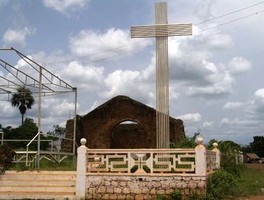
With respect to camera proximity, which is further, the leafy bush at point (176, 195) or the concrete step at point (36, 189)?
the concrete step at point (36, 189)

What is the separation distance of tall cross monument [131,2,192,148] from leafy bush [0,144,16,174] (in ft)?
15.9

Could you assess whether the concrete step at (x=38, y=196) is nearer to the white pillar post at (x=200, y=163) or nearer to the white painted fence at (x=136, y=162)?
the white painted fence at (x=136, y=162)

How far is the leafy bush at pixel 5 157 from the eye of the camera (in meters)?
12.9

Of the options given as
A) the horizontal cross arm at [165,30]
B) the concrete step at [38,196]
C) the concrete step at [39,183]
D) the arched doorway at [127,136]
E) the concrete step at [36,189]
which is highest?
the horizontal cross arm at [165,30]

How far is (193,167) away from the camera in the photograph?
36.5 ft

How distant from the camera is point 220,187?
12102mm

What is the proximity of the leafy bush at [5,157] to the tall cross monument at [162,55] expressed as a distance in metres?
4.86

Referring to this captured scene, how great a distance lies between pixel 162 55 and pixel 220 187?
17.1ft

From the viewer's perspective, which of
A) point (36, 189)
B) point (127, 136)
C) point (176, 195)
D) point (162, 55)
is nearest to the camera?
point (176, 195)

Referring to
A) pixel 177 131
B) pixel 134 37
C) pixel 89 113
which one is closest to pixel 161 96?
pixel 134 37

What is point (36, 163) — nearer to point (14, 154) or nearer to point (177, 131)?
point (14, 154)

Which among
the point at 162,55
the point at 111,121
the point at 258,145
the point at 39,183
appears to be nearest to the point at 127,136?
the point at 111,121

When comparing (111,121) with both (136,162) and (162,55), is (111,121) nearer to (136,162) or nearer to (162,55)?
(162,55)

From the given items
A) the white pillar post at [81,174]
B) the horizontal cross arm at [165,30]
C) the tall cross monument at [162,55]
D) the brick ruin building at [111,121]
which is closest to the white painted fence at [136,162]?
the white pillar post at [81,174]
